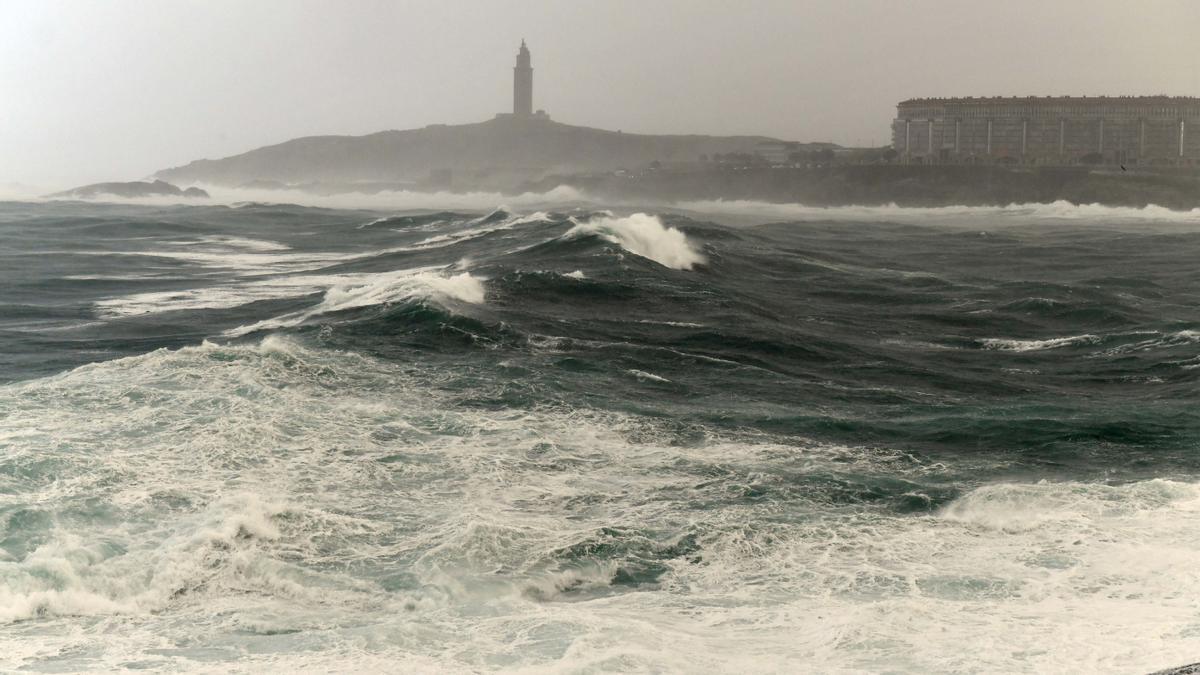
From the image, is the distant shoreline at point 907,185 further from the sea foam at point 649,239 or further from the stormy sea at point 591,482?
the stormy sea at point 591,482

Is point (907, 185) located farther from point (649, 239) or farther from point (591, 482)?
point (591, 482)

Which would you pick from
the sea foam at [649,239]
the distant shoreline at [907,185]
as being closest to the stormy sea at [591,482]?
the sea foam at [649,239]

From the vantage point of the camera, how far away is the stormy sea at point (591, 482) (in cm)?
1035

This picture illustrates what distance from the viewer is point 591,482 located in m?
14.3

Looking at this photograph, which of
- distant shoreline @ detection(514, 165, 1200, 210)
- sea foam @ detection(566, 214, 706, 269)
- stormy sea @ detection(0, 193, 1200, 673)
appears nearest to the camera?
stormy sea @ detection(0, 193, 1200, 673)

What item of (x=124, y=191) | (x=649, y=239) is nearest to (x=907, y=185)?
(x=124, y=191)

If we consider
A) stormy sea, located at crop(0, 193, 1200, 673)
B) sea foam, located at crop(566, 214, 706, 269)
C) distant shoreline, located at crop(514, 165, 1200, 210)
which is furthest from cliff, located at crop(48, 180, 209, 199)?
stormy sea, located at crop(0, 193, 1200, 673)

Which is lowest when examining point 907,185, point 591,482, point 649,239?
point 591,482

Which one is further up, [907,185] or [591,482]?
[907,185]

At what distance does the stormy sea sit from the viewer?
1035 cm

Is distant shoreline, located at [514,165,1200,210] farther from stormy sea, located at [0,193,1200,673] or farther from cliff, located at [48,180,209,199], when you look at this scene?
stormy sea, located at [0,193,1200,673]

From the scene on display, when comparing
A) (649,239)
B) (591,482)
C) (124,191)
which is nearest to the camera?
(591,482)

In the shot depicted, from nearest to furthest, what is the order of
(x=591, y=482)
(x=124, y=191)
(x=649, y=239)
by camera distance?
1. (x=591, y=482)
2. (x=649, y=239)
3. (x=124, y=191)

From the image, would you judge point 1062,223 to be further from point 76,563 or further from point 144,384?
point 76,563
